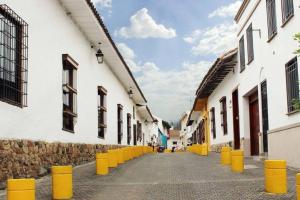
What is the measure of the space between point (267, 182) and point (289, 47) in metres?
5.64

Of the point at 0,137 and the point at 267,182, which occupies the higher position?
the point at 0,137

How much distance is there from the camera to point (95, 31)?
16.9 meters

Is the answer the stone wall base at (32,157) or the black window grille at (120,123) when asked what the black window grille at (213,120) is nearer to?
the black window grille at (120,123)

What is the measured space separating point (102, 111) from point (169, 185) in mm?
11048

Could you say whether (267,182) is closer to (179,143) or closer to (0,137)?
(0,137)

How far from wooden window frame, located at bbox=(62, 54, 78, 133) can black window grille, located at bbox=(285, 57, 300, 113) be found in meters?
6.41

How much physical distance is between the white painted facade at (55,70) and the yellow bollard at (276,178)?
5108mm

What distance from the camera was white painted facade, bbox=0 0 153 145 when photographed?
1057 cm

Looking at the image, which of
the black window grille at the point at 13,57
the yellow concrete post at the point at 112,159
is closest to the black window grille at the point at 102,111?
the yellow concrete post at the point at 112,159

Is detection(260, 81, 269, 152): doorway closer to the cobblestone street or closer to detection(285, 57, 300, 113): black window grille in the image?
detection(285, 57, 300, 113): black window grille

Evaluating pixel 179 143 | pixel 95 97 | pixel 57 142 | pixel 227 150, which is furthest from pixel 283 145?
pixel 179 143

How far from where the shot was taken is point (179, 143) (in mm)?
100062

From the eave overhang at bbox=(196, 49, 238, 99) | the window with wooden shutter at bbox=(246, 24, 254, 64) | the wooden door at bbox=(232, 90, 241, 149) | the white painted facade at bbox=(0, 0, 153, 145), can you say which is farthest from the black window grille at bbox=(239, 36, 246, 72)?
the white painted facade at bbox=(0, 0, 153, 145)

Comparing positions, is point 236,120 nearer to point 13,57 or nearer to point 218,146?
point 218,146
